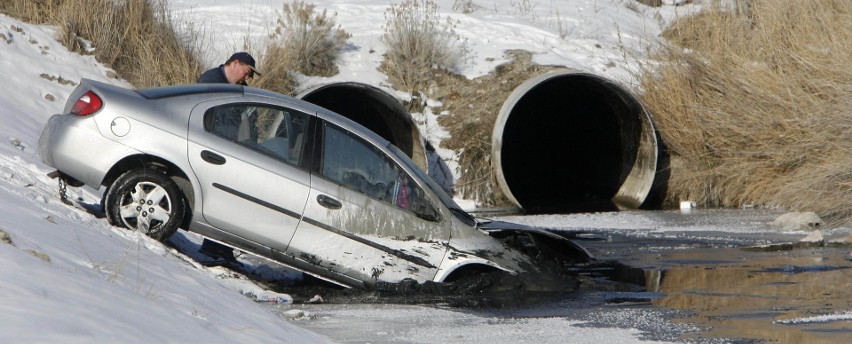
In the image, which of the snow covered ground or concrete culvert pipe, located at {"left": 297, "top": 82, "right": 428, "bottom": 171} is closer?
the snow covered ground

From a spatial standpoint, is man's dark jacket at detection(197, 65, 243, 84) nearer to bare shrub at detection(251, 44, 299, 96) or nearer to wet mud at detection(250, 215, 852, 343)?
wet mud at detection(250, 215, 852, 343)

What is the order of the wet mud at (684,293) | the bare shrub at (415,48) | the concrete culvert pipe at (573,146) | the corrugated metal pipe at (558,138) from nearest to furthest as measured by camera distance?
the wet mud at (684,293)
the corrugated metal pipe at (558,138)
the concrete culvert pipe at (573,146)
the bare shrub at (415,48)

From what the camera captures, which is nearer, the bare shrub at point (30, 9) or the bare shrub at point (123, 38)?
the bare shrub at point (123, 38)

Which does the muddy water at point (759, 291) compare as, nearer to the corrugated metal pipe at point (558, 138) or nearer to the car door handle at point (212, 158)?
the car door handle at point (212, 158)

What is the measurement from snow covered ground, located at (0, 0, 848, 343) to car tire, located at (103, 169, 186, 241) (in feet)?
0.45

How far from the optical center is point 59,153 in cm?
861

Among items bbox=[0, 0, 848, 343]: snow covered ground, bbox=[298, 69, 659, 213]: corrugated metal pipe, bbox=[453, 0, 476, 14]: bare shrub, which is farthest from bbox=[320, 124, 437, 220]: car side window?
bbox=[453, 0, 476, 14]: bare shrub

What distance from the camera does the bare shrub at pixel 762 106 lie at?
49.2ft

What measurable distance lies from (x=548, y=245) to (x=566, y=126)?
11134 millimetres

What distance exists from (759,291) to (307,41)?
1136cm

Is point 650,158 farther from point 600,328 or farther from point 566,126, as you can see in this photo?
point 600,328

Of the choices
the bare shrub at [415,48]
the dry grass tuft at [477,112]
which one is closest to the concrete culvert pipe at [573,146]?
the dry grass tuft at [477,112]

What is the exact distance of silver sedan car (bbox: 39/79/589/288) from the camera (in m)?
8.54

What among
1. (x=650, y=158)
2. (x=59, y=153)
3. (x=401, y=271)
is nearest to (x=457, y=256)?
(x=401, y=271)
